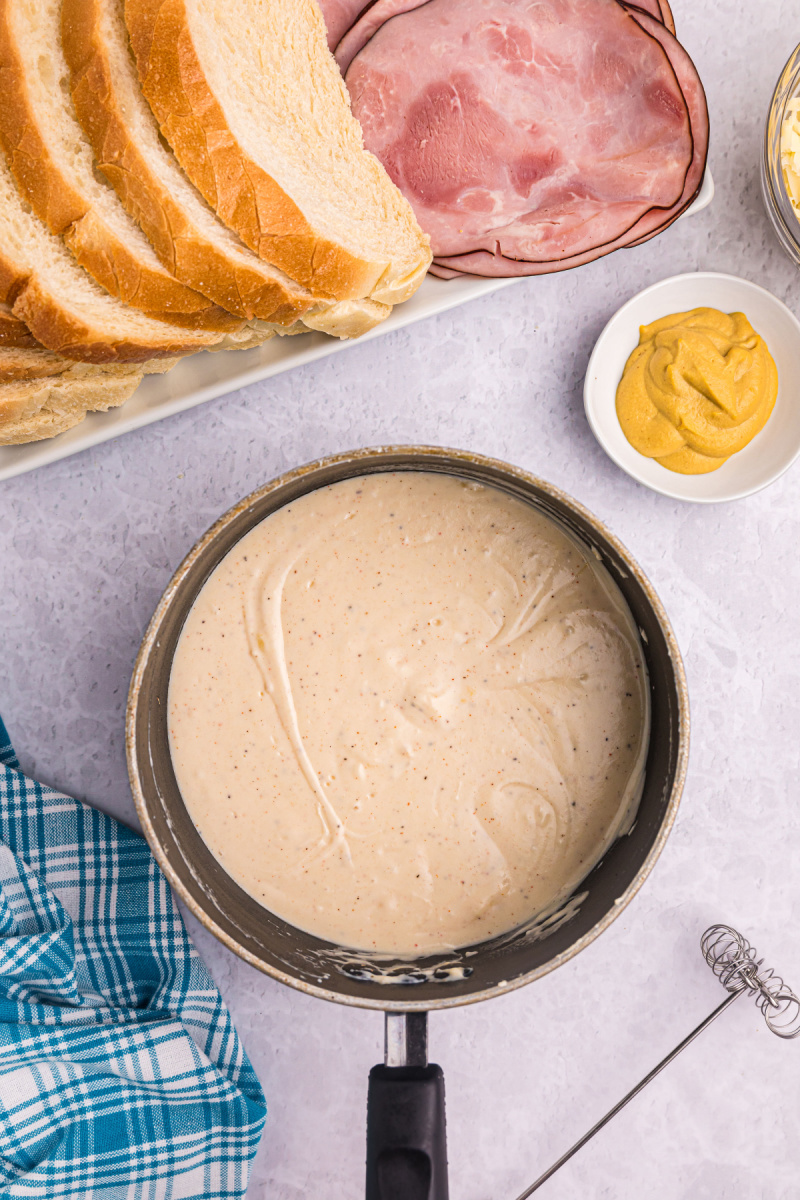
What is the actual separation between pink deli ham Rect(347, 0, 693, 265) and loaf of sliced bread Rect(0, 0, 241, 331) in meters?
0.42

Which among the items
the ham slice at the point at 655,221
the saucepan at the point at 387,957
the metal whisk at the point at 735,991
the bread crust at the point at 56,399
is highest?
the ham slice at the point at 655,221

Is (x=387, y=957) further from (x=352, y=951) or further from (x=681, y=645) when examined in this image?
(x=681, y=645)

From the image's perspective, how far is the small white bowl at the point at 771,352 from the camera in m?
1.38

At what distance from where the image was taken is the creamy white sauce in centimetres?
123

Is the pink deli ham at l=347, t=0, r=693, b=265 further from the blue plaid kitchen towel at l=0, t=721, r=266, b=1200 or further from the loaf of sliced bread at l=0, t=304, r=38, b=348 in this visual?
the blue plaid kitchen towel at l=0, t=721, r=266, b=1200

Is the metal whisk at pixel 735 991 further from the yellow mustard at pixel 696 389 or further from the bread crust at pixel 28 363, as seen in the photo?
the bread crust at pixel 28 363

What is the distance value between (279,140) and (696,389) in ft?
2.32

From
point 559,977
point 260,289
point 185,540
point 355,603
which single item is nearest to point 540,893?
point 559,977

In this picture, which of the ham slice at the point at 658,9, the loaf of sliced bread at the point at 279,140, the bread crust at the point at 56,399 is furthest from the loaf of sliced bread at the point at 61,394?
the ham slice at the point at 658,9

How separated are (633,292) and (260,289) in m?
0.66

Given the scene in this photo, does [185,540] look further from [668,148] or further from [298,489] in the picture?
[668,148]

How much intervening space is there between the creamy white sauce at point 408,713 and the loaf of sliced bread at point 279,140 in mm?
315

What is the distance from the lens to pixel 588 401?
1375 mm

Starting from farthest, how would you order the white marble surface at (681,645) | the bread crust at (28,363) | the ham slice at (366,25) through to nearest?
1. the white marble surface at (681,645)
2. the ham slice at (366,25)
3. the bread crust at (28,363)
